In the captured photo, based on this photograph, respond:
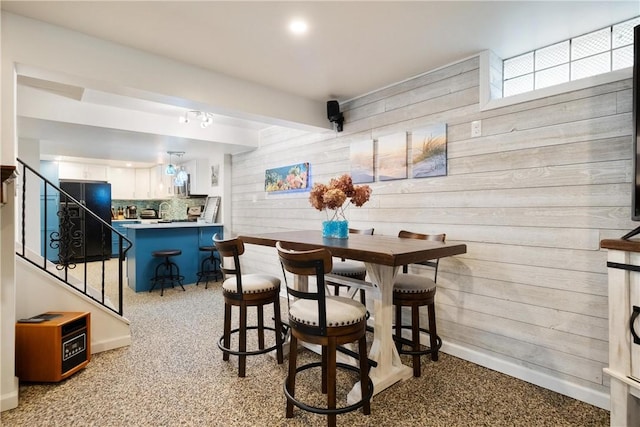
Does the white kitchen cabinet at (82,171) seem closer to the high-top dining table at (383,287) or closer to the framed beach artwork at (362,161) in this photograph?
the framed beach artwork at (362,161)

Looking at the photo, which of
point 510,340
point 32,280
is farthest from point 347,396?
point 32,280

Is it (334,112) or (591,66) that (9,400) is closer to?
(334,112)

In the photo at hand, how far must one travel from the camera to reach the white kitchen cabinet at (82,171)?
7555 millimetres

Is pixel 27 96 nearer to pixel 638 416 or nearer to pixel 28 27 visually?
pixel 28 27

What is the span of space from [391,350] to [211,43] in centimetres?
255

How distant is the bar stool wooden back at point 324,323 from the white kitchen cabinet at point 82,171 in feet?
27.2

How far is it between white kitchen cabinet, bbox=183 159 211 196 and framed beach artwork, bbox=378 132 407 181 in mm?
4198

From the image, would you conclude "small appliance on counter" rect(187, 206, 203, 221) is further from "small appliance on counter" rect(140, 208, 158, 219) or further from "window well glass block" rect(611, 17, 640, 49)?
"window well glass block" rect(611, 17, 640, 49)

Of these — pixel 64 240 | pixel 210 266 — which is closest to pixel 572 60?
pixel 64 240

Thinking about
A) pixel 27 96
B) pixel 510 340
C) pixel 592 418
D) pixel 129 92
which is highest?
pixel 27 96

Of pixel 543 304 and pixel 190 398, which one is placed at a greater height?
pixel 543 304

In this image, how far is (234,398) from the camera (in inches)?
80.0

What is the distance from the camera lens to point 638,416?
4.62 ft

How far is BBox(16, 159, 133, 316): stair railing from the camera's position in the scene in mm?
2639
